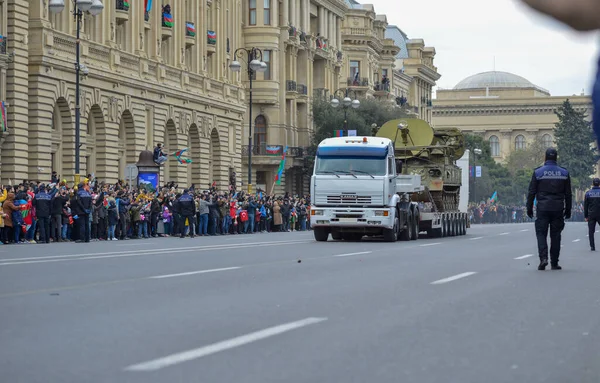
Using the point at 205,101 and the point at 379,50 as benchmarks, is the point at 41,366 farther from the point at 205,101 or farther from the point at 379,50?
the point at 379,50

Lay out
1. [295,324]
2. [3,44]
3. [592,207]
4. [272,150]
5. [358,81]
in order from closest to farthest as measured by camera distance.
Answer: [295,324]
[592,207]
[3,44]
[272,150]
[358,81]

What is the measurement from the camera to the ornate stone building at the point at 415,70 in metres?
138

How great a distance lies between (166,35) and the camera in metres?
64.4

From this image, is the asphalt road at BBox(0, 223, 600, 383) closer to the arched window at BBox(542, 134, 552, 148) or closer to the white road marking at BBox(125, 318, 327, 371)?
the white road marking at BBox(125, 318, 327, 371)

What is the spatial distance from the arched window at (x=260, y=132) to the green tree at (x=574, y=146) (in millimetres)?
81590

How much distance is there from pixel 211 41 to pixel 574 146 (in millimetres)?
99427

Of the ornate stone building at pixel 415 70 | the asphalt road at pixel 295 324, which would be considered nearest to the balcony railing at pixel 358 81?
the ornate stone building at pixel 415 70

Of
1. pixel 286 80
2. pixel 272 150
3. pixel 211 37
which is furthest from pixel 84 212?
pixel 286 80

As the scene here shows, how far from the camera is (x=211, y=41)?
71.5m

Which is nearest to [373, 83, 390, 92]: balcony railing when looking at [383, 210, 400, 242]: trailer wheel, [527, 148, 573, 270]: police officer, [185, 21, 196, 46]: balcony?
[185, 21, 196, 46]: balcony

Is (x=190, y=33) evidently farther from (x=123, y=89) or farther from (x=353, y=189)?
(x=353, y=189)

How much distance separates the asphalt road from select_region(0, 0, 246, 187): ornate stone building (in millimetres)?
29729

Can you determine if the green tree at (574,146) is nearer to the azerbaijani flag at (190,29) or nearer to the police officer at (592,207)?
the azerbaijani flag at (190,29)

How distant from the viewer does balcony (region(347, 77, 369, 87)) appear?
357 feet
